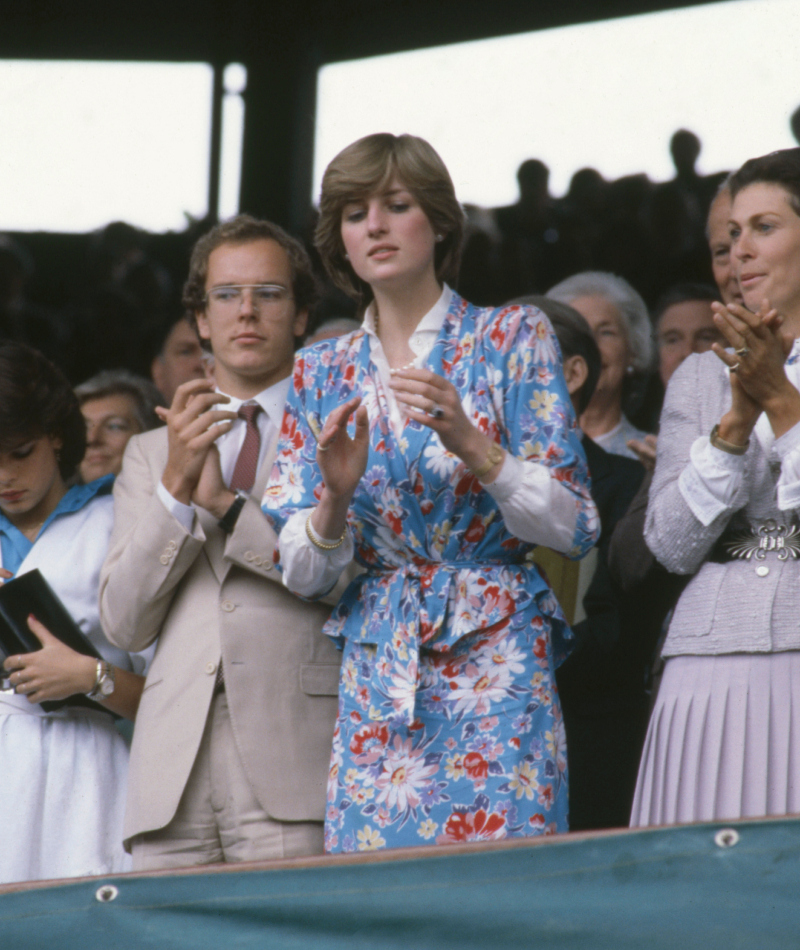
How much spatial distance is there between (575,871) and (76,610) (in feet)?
5.25

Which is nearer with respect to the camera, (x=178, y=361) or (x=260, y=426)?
(x=260, y=426)

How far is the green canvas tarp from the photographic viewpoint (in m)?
1.76

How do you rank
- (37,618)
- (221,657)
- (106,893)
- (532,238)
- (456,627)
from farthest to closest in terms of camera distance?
(532,238), (37,618), (221,657), (456,627), (106,893)

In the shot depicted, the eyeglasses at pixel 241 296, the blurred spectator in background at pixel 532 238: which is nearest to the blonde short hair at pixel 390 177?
the eyeglasses at pixel 241 296

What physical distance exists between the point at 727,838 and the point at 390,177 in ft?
4.49

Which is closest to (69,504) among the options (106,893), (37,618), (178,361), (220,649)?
(37,618)

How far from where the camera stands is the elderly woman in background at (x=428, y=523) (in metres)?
2.34

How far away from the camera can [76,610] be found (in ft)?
10.1

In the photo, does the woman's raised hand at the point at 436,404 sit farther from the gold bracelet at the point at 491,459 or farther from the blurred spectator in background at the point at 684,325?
the blurred spectator in background at the point at 684,325

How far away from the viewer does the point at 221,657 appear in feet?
8.94

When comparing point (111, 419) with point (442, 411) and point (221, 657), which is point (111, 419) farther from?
point (442, 411)

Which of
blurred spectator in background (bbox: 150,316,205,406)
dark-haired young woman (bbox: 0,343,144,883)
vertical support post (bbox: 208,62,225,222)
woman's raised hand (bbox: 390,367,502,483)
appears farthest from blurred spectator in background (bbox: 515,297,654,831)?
vertical support post (bbox: 208,62,225,222)

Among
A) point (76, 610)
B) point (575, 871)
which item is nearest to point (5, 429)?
point (76, 610)

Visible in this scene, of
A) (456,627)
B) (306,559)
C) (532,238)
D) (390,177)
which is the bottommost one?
(456,627)
